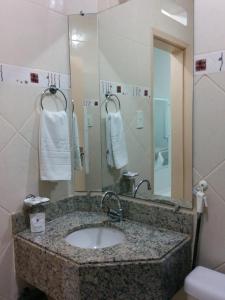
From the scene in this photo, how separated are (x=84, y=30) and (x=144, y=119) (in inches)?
24.8

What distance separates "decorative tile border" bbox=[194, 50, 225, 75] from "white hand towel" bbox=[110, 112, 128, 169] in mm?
570

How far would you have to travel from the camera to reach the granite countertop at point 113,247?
42.6 inches

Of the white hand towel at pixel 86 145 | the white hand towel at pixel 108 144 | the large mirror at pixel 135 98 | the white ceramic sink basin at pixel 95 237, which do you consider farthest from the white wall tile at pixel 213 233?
the white hand towel at pixel 86 145

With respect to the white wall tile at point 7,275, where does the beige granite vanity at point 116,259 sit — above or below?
above

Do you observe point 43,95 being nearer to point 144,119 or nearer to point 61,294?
point 144,119

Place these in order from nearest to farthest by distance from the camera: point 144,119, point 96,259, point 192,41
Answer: point 96,259, point 192,41, point 144,119

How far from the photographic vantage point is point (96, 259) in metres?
1.07

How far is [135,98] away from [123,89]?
0.10m

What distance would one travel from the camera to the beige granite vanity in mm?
1051

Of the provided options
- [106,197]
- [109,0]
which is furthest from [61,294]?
[109,0]

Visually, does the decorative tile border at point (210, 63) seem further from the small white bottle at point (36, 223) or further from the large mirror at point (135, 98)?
the small white bottle at point (36, 223)

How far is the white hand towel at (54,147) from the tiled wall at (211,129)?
0.68 m

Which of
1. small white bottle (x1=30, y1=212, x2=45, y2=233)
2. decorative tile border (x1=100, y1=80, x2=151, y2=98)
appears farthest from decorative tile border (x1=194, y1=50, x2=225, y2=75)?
small white bottle (x1=30, y1=212, x2=45, y2=233)

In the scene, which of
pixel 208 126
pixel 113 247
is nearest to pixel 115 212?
pixel 113 247
